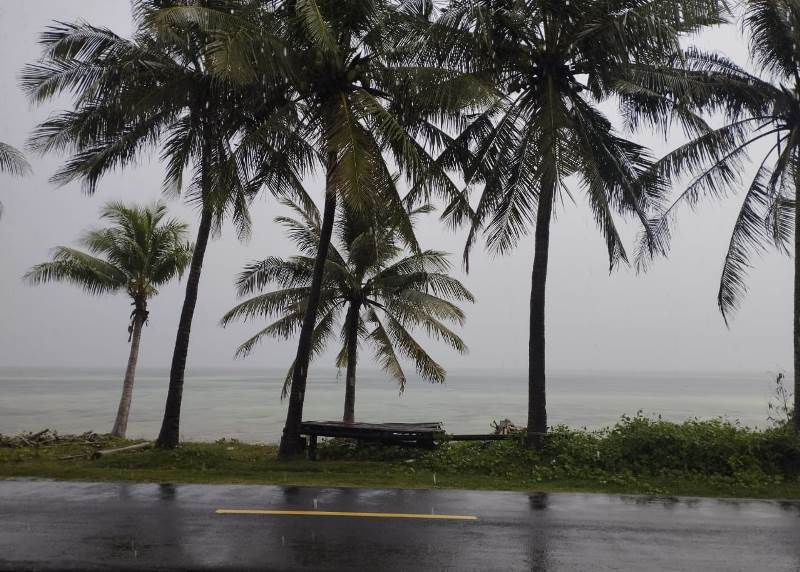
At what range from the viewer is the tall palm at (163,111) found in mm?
13742

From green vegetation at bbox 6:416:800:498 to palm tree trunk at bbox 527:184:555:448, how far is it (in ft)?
1.18

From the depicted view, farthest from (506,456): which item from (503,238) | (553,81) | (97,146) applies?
(97,146)

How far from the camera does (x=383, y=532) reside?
747cm

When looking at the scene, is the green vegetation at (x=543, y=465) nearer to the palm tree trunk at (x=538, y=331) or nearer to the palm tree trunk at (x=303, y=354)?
the palm tree trunk at (x=538, y=331)

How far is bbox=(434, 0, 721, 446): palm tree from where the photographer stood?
1234cm

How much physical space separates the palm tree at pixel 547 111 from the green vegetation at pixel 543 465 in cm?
117

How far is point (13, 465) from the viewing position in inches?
496

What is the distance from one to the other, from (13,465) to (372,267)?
1036cm

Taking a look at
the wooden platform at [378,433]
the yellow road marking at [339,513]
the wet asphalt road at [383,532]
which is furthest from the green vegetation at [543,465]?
the yellow road marking at [339,513]

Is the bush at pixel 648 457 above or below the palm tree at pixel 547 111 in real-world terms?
below

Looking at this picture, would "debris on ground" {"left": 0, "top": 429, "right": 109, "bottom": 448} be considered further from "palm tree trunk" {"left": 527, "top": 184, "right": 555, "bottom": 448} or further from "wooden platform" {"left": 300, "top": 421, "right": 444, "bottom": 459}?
"palm tree trunk" {"left": 527, "top": 184, "right": 555, "bottom": 448}

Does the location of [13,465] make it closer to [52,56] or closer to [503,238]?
[52,56]

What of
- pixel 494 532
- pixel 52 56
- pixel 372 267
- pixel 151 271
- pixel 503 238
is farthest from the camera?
pixel 151 271

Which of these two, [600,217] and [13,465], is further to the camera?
[600,217]
